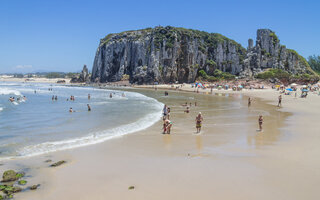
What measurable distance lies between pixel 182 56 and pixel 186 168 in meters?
87.6

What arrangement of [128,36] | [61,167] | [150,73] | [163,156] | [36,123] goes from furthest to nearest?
[128,36] < [150,73] < [36,123] < [163,156] < [61,167]

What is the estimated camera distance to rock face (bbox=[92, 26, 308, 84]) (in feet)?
276

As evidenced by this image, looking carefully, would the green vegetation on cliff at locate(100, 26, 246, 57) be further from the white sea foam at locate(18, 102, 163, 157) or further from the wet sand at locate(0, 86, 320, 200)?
the wet sand at locate(0, 86, 320, 200)

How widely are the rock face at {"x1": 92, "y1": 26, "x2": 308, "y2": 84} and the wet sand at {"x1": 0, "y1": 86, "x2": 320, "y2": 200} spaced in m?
73.4

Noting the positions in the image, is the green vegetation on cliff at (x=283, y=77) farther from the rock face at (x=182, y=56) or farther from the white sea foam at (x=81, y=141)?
the white sea foam at (x=81, y=141)

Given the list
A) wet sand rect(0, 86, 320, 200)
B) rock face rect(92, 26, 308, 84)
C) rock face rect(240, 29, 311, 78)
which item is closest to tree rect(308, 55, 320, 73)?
rock face rect(92, 26, 308, 84)

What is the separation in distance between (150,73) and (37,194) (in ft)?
280

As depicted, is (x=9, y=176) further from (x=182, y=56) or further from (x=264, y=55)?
(x=182, y=56)

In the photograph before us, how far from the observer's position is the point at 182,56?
94750 mm

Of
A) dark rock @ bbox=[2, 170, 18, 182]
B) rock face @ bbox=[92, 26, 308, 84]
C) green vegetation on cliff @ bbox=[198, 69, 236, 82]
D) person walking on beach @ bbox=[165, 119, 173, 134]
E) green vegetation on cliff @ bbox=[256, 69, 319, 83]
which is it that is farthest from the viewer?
green vegetation on cliff @ bbox=[198, 69, 236, 82]

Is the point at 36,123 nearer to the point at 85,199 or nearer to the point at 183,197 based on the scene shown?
the point at 85,199

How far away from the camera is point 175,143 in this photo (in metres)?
13.6

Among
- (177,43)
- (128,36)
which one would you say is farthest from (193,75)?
(128,36)

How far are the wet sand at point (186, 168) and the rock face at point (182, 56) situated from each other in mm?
73415
